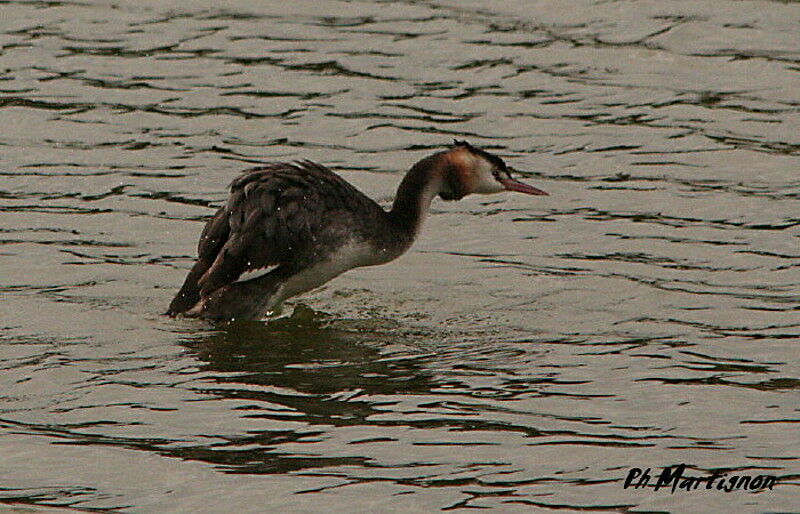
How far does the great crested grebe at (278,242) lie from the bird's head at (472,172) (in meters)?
0.63

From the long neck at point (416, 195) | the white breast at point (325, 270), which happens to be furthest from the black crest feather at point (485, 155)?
the white breast at point (325, 270)

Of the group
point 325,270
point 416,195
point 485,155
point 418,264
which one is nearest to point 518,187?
point 485,155

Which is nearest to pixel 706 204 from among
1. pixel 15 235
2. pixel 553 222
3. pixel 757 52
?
pixel 553 222

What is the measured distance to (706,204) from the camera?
13680 millimetres

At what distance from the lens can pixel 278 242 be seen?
1138 cm

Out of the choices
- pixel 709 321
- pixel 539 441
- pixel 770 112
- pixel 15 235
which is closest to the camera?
pixel 539 441

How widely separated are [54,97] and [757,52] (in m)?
6.57

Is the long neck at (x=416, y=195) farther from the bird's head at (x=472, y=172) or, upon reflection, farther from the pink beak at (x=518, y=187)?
the pink beak at (x=518, y=187)

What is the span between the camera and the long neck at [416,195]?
12.0 metres

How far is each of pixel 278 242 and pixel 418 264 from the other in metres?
1.77

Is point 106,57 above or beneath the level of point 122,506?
above

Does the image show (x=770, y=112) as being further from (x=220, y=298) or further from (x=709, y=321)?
(x=220, y=298)

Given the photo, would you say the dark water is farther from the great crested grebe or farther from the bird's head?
the bird's head

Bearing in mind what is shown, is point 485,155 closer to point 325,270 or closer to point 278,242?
point 325,270
